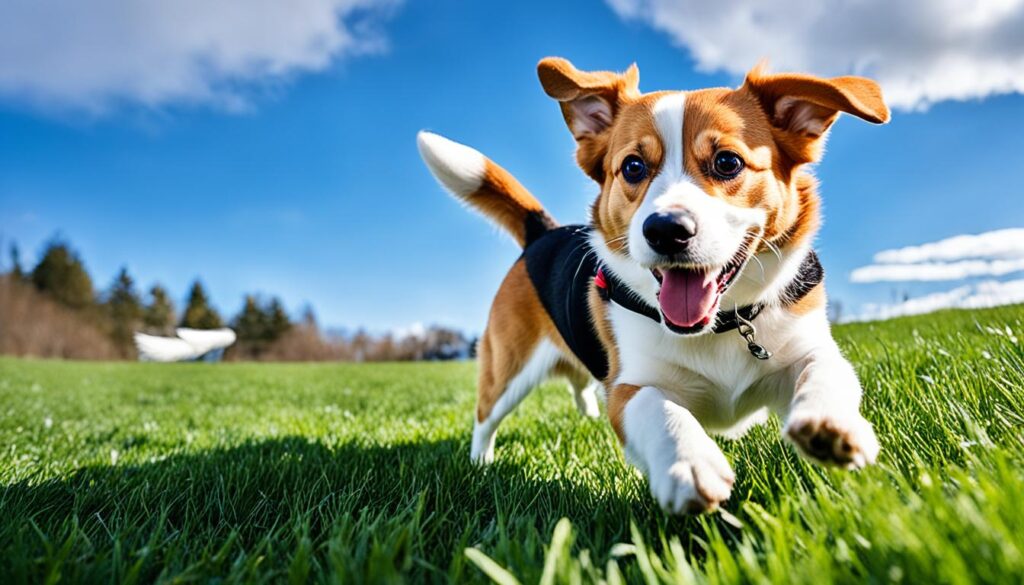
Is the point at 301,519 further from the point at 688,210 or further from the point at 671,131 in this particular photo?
the point at 671,131

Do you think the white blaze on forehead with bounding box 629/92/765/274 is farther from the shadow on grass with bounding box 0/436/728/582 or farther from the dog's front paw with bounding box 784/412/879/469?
the shadow on grass with bounding box 0/436/728/582

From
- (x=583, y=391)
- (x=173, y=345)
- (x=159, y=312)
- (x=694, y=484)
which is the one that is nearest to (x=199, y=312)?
(x=159, y=312)

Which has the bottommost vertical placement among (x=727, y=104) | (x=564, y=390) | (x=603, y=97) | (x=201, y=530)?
(x=564, y=390)

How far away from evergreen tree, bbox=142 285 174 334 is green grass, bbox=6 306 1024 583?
59409 mm

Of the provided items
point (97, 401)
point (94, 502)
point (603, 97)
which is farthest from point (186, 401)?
point (603, 97)

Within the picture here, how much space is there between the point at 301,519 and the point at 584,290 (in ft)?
5.99

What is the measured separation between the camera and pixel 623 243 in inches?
111

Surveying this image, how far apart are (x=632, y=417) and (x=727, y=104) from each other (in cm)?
145

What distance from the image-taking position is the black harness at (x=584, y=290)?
266 cm

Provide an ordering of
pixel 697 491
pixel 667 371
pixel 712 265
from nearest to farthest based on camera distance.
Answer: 1. pixel 697 491
2. pixel 712 265
3. pixel 667 371

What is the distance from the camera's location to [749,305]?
2.66 m

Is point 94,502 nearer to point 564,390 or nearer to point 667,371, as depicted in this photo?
point 667,371

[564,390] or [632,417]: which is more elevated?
[632,417]

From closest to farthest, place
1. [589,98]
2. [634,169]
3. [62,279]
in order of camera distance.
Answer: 1. [634,169]
2. [589,98]
3. [62,279]
